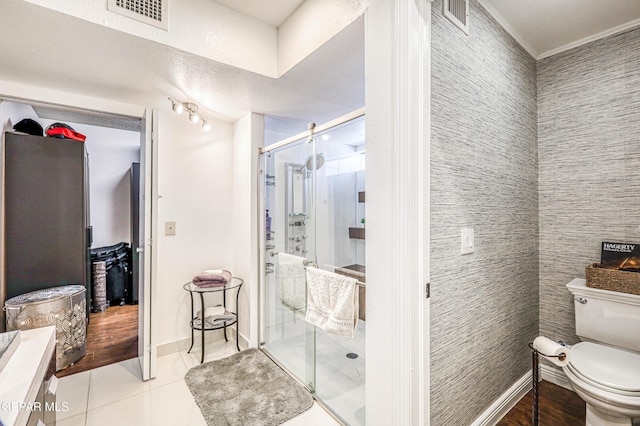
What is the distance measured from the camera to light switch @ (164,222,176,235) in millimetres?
2602

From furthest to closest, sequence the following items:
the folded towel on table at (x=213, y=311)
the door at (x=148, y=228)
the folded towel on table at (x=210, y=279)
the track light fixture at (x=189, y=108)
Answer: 1. the folded towel on table at (x=213, y=311)
2. the folded towel on table at (x=210, y=279)
3. the track light fixture at (x=189, y=108)
4. the door at (x=148, y=228)

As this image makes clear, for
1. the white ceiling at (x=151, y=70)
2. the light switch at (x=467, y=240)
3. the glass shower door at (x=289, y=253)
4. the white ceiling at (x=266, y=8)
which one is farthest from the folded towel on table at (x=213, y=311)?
the white ceiling at (x=266, y=8)

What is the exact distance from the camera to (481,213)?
156 cm

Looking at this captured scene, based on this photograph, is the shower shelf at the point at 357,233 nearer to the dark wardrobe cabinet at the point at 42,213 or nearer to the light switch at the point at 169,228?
the light switch at the point at 169,228

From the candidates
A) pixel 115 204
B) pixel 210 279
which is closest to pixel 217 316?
pixel 210 279

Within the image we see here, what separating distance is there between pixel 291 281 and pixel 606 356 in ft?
6.21

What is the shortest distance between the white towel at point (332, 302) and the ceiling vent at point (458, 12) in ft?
4.66

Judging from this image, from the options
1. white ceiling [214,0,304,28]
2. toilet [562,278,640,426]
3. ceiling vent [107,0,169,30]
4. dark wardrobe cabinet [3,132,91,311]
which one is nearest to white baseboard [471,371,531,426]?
toilet [562,278,640,426]

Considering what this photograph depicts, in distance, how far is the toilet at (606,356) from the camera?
1.26 meters

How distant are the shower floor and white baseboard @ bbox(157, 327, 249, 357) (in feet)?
1.70

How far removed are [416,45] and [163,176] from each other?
91.6 inches

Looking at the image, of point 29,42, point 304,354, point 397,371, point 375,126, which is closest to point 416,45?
point 375,126

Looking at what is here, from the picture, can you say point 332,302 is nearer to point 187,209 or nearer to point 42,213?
point 187,209

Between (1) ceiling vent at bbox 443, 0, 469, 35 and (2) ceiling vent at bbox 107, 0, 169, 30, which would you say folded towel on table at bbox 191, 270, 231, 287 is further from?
(1) ceiling vent at bbox 443, 0, 469, 35
